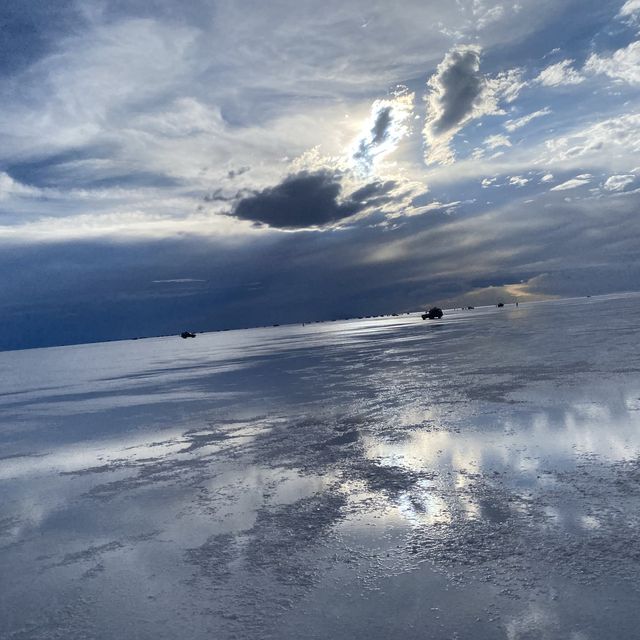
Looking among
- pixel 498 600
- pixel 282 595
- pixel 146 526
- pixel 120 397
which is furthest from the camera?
pixel 120 397

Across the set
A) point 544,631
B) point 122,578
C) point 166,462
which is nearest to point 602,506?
point 544,631

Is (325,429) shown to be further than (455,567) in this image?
Yes

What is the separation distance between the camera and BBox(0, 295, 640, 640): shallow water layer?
4.68 m

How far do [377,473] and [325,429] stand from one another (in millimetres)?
4105

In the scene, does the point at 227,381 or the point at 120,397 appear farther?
the point at 227,381

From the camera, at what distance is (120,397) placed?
2395cm

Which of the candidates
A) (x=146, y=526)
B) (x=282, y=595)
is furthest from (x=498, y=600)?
(x=146, y=526)

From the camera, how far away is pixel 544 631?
13.7ft

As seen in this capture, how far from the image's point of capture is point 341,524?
6.75m

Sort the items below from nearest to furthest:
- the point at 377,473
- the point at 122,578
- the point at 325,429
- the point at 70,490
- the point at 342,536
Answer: the point at 122,578, the point at 342,536, the point at 377,473, the point at 70,490, the point at 325,429

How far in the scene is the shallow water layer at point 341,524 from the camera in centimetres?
468

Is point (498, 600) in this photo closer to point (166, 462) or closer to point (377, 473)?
point (377, 473)

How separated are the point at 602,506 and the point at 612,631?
2.88 m

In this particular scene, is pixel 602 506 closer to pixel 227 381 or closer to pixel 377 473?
pixel 377 473
